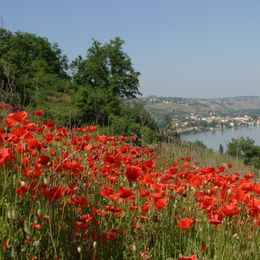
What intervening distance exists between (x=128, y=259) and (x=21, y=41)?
51728 millimetres

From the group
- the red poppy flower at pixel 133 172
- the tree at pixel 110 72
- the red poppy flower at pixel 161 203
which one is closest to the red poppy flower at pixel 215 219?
the red poppy flower at pixel 161 203

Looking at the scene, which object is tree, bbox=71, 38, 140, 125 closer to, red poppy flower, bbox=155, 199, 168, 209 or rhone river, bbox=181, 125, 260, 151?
rhone river, bbox=181, 125, 260, 151

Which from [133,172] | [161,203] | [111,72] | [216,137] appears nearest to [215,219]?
[161,203]

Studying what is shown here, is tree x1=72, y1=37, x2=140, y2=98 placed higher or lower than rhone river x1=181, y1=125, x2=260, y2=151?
higher

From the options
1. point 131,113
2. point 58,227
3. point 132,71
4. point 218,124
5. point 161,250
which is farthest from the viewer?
point 218,124

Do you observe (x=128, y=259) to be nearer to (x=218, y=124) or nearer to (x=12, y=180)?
(x=12, y=180)

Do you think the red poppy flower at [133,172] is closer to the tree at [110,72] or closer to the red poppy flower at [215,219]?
the red poppy flower at [215,219]

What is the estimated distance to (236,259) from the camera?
8.53 ft

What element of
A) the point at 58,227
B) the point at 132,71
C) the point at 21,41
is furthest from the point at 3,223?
the point at 21,41

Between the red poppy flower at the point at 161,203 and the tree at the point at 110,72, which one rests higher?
the tree at the point at 110,72

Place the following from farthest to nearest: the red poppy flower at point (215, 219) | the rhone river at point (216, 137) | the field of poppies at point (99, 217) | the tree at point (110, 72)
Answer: the rhone river at point (216, 137), the tree at point (110, 72), the red poppy flower at point (215, 219), the field of poppies at point (99, 217)

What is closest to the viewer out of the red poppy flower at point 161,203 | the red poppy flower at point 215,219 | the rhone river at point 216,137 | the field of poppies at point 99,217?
the field of poppies at point 99,217

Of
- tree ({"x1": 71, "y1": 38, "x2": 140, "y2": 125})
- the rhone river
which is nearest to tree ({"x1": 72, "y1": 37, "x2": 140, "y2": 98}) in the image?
tree ({"x1": 71, "y1": 38, "x2": 140, "y2": 125})

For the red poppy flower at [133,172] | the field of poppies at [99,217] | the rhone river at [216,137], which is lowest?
the rhone river at [216,137]
